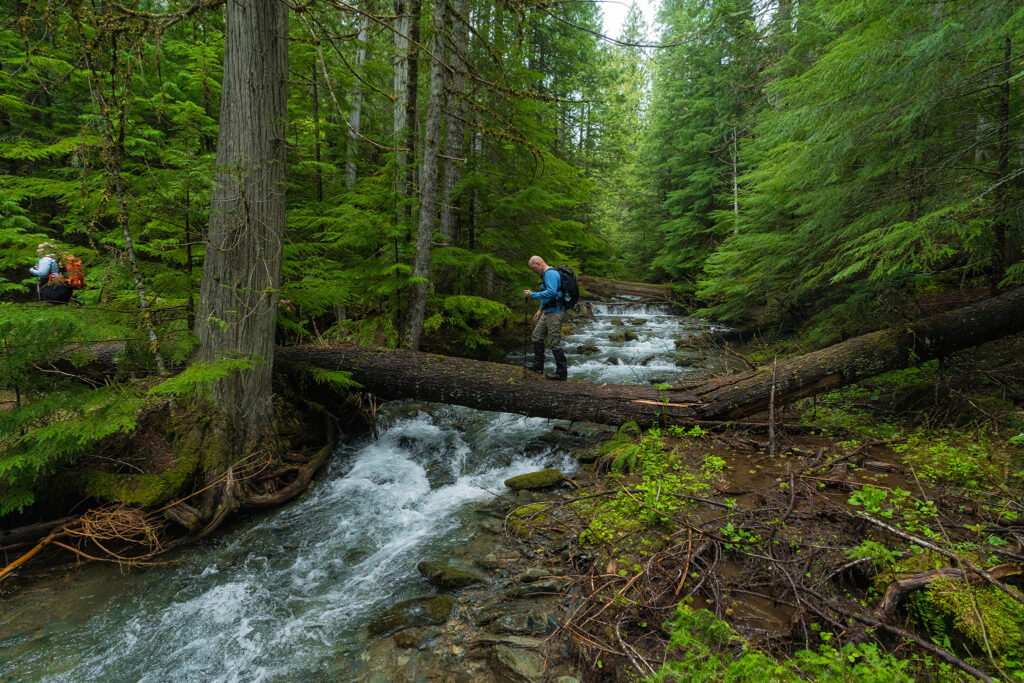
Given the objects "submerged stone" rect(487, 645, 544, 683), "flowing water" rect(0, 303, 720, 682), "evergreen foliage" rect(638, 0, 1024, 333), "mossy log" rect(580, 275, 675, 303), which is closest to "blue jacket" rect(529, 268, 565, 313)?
"flowing water" rect(0, 303, 720, 682)

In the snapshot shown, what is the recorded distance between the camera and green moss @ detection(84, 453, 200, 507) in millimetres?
4230

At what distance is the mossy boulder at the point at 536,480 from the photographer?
5566mm

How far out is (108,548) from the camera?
423 centimetres

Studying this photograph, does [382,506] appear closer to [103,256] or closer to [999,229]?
[103,256]

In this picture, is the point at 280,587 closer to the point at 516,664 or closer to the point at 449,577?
the point at 449,577

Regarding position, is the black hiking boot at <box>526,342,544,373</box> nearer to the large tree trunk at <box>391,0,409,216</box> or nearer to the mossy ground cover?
the mossy ground cover

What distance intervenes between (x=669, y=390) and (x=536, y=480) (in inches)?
94.7

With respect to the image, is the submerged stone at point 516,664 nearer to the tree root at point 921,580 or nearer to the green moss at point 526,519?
the green moss at point 526,519

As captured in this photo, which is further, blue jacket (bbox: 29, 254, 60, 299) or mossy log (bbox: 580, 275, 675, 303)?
mossy log (bbox: 580, 275, 675, 303)

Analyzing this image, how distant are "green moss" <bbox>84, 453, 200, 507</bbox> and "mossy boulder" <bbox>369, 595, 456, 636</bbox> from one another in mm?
2619

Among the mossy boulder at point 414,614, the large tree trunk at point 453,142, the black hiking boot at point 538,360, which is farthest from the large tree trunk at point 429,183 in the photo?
the mossy boulder at point 414,614

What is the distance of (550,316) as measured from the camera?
690 centimetres

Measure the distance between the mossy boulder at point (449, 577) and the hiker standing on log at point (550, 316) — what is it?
320 cm

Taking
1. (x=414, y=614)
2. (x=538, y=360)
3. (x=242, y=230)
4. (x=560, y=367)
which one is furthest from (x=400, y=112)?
(x=414, y=614)
